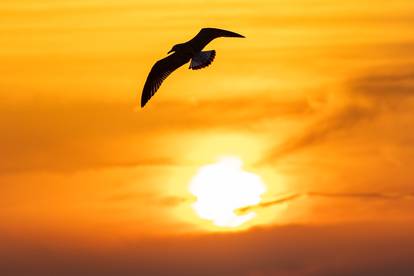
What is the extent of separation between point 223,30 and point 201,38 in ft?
9.01

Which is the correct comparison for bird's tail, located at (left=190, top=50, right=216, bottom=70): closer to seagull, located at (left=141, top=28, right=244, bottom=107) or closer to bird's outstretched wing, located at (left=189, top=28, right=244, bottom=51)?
seagull, located at (left=141, top=28, right=244, bottom=107)

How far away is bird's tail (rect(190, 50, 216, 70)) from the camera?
41.2 meters

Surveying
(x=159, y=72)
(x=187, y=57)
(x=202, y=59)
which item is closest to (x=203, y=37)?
(x=202, y=59)

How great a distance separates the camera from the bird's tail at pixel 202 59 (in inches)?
1622

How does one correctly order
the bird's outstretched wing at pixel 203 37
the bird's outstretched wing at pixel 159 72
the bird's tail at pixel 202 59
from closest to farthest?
the bird's outstretched wing at pixel 203 37 → the bird's tail at pixel 202 59 → the bird's outstretched wing at pixel 159 72

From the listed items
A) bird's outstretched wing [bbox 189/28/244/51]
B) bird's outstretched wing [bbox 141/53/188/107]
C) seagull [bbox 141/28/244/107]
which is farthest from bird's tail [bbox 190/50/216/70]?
bird's outstretched wing [bbox 141/53/188/107]

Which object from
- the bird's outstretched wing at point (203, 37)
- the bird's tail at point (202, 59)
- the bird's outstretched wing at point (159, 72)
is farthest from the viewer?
the bird's outstretched wing at point (159, 72)

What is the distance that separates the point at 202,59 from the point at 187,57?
1.90m

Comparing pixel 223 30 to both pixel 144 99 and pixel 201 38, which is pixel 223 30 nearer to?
pixel 201 38

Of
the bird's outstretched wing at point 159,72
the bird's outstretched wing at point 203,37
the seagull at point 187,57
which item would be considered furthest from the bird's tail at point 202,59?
the bird's outstretched wing at point 159,72

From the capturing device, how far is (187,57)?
143 ft

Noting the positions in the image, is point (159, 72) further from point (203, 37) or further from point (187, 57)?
point (203, 37)

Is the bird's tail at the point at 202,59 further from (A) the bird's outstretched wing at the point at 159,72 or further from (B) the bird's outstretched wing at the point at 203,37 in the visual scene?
(A) the bird's outstretched wing at the point at 159,72

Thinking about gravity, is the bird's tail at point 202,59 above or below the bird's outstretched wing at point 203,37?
below
